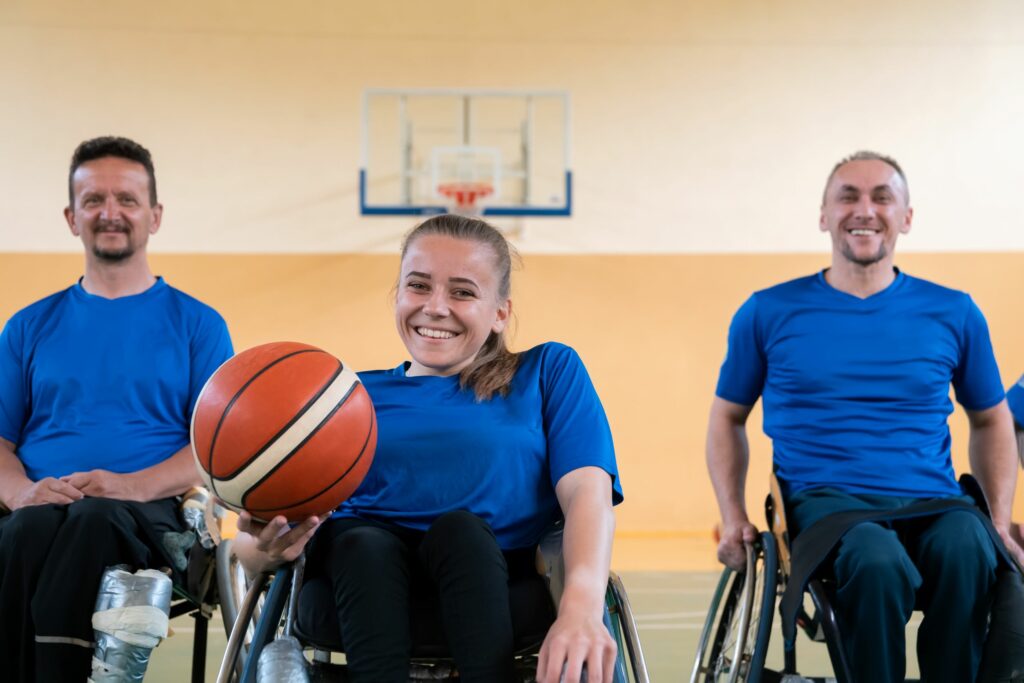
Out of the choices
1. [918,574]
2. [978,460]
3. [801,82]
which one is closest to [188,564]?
[918,574]

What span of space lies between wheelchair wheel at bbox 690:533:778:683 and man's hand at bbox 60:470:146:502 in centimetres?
128

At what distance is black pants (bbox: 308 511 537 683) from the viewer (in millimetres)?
1511

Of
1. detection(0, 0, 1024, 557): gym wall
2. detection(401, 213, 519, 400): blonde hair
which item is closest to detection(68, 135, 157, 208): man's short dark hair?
detection(401, 213, 519, 400): blonde hair

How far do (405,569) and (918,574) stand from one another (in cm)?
105

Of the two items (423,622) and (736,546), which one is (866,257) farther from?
(423,622)

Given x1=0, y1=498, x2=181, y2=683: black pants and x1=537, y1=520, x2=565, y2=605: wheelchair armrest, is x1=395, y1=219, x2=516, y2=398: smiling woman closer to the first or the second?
x1=537, y1=520, x2=565, y2=605: wheelchair armrest

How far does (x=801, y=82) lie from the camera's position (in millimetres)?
6918

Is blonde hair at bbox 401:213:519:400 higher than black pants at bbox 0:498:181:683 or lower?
higher

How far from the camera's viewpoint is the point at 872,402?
252 centimetres

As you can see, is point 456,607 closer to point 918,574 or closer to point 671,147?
point 918,574

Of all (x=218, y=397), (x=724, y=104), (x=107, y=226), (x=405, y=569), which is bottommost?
(x=405, y=569)

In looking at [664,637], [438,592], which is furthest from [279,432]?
[664,637]

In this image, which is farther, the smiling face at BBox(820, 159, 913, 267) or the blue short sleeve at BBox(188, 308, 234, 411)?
the smiling face at BBox(820, 159, 913, 267)

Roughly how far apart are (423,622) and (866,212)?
5.29 ft
